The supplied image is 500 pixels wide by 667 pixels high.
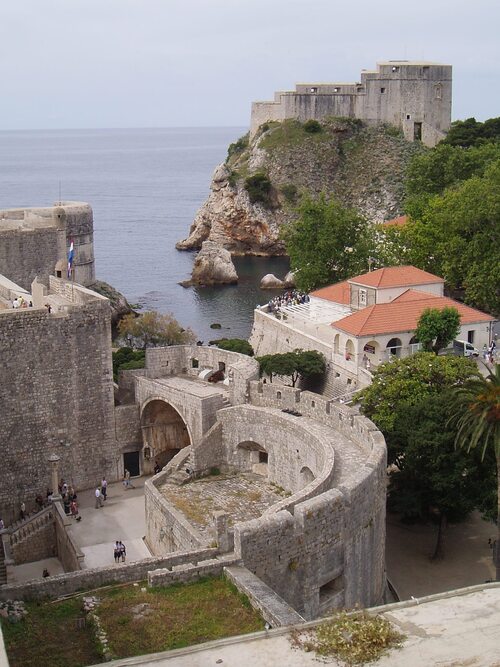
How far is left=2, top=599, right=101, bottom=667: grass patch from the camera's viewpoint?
14.9m

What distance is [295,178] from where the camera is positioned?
97.3 metres

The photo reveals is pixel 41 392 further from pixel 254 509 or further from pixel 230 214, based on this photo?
pixel 230 214

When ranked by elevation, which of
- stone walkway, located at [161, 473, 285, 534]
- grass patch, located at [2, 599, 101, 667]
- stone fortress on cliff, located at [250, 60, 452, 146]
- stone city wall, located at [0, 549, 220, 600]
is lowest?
stone walkway, located at [161, 473, 285, 534]

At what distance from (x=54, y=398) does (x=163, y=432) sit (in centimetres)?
435

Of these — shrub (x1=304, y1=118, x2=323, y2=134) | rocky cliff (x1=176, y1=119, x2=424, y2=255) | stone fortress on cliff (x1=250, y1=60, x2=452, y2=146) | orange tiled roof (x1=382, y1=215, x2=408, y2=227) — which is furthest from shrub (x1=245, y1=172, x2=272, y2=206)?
orange tiled roof (x1=382, y1=215, x2=408, y2=227)

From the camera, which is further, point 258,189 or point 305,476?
point 258,189

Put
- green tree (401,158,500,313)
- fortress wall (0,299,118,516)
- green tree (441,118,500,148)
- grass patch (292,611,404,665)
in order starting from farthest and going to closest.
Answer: green tree (441,118,500,148)
green tree (401,158,500,313)
fortress wall (0,299,118,516)
grass patch (292,611,404,665)

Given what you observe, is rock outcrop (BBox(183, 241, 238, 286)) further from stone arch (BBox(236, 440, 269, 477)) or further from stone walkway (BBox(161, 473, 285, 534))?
stone walkway (BBox(161, 473, 285, 534))

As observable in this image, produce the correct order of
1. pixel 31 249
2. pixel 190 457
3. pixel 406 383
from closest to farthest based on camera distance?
pixel 190 457 → pixel 406 383 → pixel 31 249

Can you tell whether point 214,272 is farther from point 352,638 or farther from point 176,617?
point 352,638

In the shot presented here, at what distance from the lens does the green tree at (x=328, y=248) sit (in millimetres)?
50062

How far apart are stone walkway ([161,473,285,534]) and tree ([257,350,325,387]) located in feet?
31.1

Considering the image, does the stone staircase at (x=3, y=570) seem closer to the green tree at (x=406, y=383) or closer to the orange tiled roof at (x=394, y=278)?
the green tree at (x=406, y=383)

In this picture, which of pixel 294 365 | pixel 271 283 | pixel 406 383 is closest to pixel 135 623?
pixel 406 383
